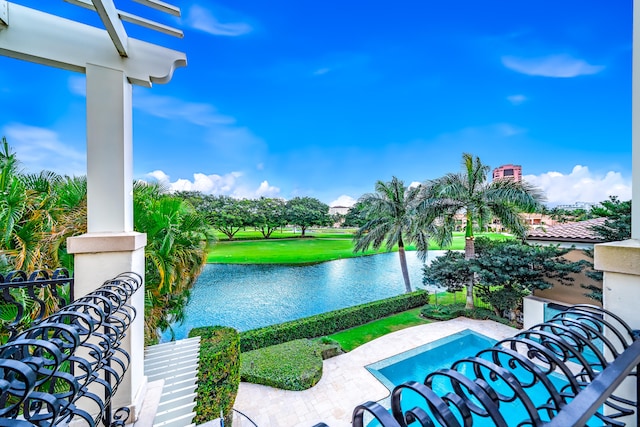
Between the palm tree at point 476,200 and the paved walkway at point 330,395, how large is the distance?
4.51 metres

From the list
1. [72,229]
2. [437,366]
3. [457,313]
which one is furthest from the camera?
[457,313]

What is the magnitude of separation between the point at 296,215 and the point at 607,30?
26433mm

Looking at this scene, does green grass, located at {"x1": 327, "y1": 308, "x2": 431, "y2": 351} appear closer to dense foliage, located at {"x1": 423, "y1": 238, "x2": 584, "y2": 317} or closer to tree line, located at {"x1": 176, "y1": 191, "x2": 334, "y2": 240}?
dense foliage, located at {"x1": 423, "y1": 238, "x2": 584, "y2": 317}

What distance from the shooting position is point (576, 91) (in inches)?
598

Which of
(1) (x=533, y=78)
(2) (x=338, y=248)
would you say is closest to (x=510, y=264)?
(1) (x=533, y=78)

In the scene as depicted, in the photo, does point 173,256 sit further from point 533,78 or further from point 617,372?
point 533,78

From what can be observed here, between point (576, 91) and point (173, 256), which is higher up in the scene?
point (576, 91)

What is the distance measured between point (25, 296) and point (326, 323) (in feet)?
30.0

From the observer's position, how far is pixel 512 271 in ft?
31.6

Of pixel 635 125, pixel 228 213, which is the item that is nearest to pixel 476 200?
pixel 635 125

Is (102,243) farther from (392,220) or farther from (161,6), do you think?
(392,220)

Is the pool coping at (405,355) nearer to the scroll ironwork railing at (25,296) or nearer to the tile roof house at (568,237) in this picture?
the tile roof house at (568,237)

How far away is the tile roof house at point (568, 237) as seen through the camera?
932 centimetres

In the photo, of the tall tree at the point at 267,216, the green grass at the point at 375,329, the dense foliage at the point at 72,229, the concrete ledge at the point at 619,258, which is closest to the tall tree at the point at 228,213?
the tall tree at the point at 267,216
